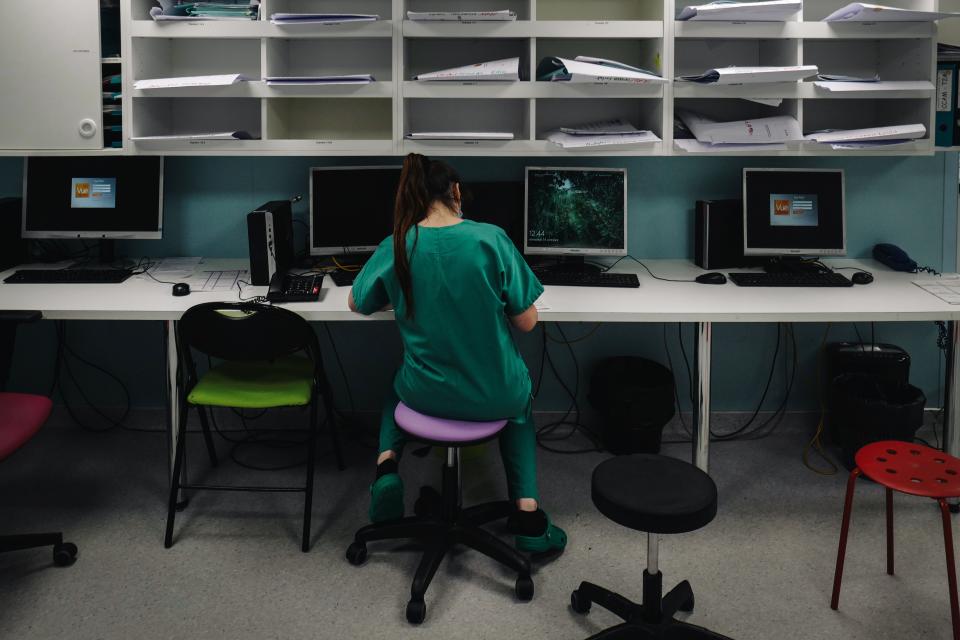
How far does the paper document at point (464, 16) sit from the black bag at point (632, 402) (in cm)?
138

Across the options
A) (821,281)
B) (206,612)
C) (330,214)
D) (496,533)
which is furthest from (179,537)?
(821,281)

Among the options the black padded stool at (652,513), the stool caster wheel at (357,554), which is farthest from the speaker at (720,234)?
the stool caster wheel at (357,554)

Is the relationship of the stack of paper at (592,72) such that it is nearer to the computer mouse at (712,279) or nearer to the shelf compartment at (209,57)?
the computer mouse at (712,279)

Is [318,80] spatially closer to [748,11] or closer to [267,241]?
[267,241]

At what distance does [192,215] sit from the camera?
11.5ft

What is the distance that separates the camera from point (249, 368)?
295cm

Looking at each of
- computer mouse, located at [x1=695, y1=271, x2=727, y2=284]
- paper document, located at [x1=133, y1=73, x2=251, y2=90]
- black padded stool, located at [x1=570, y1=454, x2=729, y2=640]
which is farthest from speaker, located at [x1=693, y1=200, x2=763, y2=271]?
paper document, located at [x1=133, y1=73, x2=251, y2=90]

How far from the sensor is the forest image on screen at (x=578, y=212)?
3301 mm

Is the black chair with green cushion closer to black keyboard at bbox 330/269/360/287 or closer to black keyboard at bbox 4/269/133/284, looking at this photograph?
black keyboard at bbox 330/269/360/287

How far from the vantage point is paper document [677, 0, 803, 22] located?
9.72 feet

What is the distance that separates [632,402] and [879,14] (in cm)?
158

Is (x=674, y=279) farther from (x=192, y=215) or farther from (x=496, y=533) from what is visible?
(x=192, y=215)

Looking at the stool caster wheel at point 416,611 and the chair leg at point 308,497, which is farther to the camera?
the chair leg at point 308,497

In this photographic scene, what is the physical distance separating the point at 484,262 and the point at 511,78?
40.1 inches
